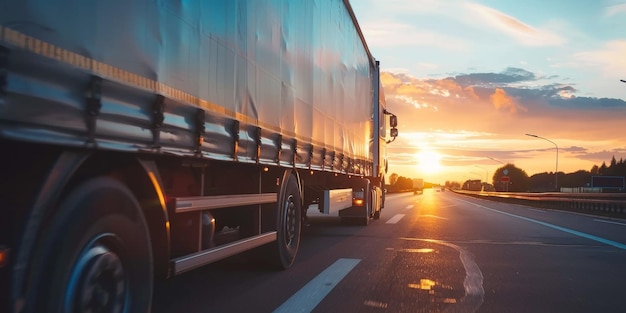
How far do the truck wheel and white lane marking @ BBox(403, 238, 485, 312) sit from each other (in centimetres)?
236

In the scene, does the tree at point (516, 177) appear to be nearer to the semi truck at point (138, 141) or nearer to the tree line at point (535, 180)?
the tree line at point (535, 180)

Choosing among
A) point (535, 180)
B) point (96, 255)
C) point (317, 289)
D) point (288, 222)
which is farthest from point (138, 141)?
point (535, 180)

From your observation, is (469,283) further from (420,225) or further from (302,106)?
(420,225)

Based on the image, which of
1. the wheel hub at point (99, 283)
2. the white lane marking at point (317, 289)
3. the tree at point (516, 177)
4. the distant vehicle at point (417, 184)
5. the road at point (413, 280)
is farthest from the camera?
the tree at point (516, 177)

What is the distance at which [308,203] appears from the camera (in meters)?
12.4

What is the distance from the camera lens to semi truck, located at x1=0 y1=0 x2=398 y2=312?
2873mm

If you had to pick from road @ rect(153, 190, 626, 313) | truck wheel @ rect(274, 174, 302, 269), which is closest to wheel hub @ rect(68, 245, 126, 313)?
road @ rect(153, 190, 626, 313)

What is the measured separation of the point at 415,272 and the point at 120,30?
5728 mm

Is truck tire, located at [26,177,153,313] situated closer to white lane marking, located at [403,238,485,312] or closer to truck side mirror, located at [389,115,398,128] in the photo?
white lane marking, located at [403,238,485,312]

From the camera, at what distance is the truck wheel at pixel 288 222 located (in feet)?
24.7

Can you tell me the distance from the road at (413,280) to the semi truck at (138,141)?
607 mm

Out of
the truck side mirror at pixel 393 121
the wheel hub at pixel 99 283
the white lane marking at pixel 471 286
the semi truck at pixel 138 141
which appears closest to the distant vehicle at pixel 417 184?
the truck side mirror at pixel 393 121

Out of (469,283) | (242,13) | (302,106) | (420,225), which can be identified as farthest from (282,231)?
(420,225)

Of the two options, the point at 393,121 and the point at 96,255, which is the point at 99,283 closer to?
the point at 96,255
